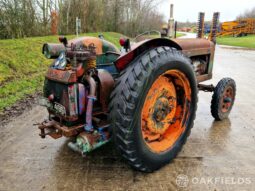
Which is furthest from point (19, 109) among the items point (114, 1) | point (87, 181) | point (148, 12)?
point (148, 12)

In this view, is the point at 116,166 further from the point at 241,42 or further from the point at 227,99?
the point at 241,42

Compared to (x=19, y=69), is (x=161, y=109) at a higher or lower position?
higher

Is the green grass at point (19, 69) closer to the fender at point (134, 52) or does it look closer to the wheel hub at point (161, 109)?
the fender at point (134, 52)

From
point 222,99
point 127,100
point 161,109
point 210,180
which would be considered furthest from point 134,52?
point 222,99

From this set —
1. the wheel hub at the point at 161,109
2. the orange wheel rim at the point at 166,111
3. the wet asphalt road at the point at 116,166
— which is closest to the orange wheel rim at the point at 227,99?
the wet asphalt road at the point at 116,166

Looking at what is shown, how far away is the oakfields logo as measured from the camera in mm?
2475

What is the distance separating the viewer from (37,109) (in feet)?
14.8

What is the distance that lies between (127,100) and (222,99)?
7.93ft

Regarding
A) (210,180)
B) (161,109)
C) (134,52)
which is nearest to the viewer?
(134,52)

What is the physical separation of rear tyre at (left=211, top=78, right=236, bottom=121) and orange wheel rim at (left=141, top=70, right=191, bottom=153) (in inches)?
49.7

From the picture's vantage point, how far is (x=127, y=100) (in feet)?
7.04

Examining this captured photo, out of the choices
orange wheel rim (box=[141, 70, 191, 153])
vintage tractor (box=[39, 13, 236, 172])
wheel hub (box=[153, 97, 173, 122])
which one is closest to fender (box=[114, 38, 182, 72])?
vintage tractor (box=[39, 13, 236, 172])

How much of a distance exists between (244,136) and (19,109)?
3.67 meters

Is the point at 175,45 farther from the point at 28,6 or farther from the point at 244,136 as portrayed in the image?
the point at 28,6
